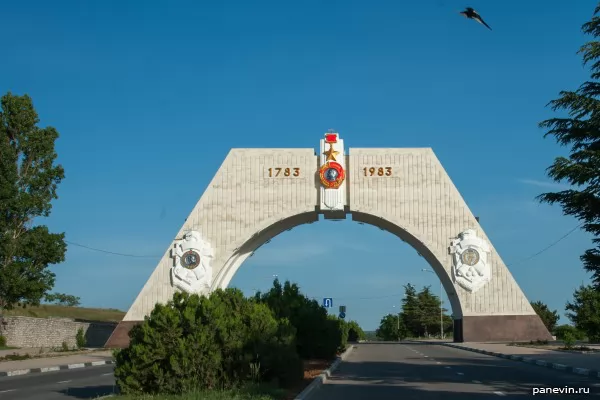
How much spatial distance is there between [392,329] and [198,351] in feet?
322

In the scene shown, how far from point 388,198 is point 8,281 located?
25.9m

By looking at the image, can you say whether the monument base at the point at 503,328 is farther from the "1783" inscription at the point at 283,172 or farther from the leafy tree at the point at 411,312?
the leafy tree at the point at 411,312

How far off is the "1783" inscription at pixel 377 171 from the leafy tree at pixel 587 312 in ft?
51.3

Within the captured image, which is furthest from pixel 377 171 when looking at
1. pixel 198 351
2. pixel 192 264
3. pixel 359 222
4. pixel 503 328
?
pixel 198 351

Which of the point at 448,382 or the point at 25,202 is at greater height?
the point at 25,202

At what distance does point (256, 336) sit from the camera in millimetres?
17016

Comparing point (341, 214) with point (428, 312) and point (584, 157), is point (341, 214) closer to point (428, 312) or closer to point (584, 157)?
point (584, 157)

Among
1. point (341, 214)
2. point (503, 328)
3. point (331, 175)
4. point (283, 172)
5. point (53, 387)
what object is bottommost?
point (53, 387)

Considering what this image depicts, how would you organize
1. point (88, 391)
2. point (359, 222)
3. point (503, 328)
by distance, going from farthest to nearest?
point (359, 222), point (503, 328), point (88, 391)

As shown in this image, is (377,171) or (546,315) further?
(546,315)

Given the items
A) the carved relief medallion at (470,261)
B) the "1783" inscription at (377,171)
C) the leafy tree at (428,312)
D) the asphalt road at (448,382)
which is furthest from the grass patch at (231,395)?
the leafy tree at (428,312)

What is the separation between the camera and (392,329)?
111312 millimetres

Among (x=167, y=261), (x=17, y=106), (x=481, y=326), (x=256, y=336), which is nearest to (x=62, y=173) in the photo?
(x=17, y=106)

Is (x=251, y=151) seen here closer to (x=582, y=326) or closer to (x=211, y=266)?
(x=211, y=266)
